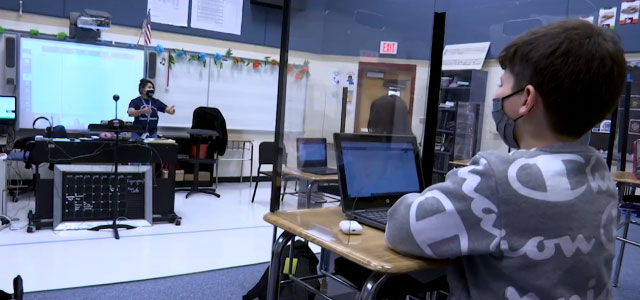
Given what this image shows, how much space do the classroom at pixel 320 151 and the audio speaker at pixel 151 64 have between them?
0.22ft

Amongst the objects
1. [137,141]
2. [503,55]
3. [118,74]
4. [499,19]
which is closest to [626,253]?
[499,19]

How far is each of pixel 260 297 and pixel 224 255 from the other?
1.25 meters

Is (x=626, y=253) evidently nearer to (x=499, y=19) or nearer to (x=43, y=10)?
(x=499, y=19)

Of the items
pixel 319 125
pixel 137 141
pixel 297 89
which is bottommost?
pixel 137 141

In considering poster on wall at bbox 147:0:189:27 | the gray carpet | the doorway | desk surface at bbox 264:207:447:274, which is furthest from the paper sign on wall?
desk surface at bbox 264:207:447:274

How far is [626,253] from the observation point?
4445mm

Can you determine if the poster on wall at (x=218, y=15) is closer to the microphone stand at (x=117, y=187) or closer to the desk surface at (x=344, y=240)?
the microphone stand at (x=117, y=187)

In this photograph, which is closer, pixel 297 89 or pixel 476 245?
pixel 476 245

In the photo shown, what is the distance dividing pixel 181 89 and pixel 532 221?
6.17 m

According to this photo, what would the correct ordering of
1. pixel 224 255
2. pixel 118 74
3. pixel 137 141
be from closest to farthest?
pixel 224 255 → pixel 137 141 → pixel 118 74

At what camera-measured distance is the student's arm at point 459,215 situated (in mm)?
965

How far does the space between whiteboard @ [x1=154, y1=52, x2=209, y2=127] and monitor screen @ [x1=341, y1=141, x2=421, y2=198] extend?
5276mm

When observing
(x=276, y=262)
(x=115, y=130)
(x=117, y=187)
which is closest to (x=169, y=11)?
(x=115, y=130)

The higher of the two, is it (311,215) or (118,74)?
(118,74)
